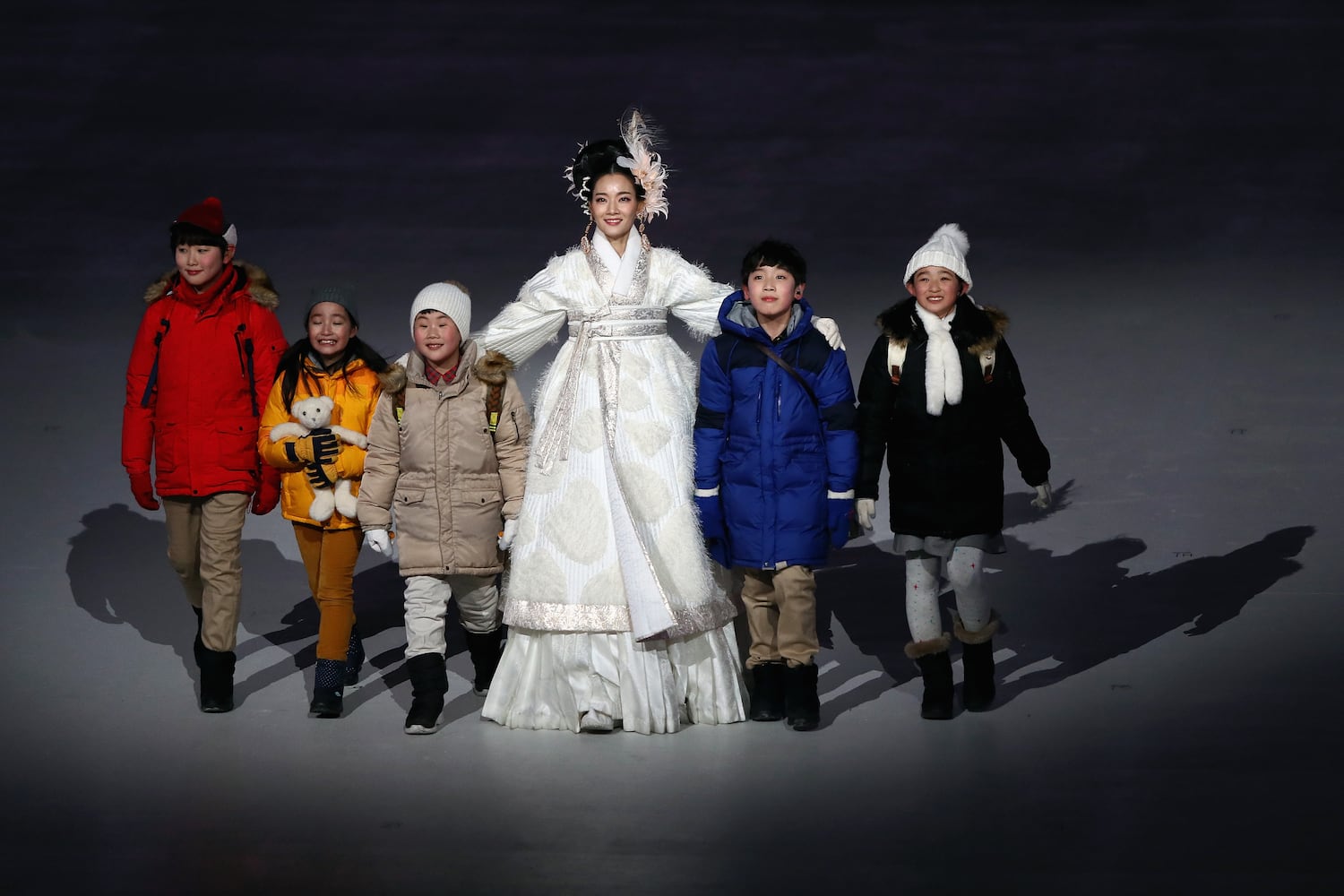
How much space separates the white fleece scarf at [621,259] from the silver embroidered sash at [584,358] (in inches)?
2.3

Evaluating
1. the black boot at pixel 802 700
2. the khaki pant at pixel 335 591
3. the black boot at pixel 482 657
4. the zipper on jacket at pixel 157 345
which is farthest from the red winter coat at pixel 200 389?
the black boot at pixel 802 700

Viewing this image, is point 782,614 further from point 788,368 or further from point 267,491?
point 267,491

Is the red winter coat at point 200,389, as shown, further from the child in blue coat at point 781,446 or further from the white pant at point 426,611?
the child in blue coat at point 781,446

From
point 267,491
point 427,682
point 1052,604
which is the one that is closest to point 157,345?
point 267,491

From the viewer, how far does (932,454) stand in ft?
17.4

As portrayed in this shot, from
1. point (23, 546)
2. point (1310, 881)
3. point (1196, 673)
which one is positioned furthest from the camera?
point (23, 546)

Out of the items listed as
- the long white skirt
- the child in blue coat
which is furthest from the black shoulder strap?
the long white skirt

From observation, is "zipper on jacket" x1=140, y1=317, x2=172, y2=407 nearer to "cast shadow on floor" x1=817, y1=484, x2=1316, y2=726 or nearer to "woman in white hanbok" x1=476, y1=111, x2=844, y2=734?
"woman in white hanbok" x1=476, y1=111, x2=844, y2=734

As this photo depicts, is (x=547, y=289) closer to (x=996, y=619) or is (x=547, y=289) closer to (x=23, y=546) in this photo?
(x=996, y=619)

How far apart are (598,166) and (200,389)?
1.32 meters

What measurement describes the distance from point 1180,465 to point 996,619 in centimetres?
287

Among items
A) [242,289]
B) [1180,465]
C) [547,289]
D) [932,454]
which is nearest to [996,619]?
[932,454]

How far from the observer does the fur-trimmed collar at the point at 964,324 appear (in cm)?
527

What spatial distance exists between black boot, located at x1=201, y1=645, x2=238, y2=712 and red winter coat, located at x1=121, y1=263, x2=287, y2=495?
47cm
